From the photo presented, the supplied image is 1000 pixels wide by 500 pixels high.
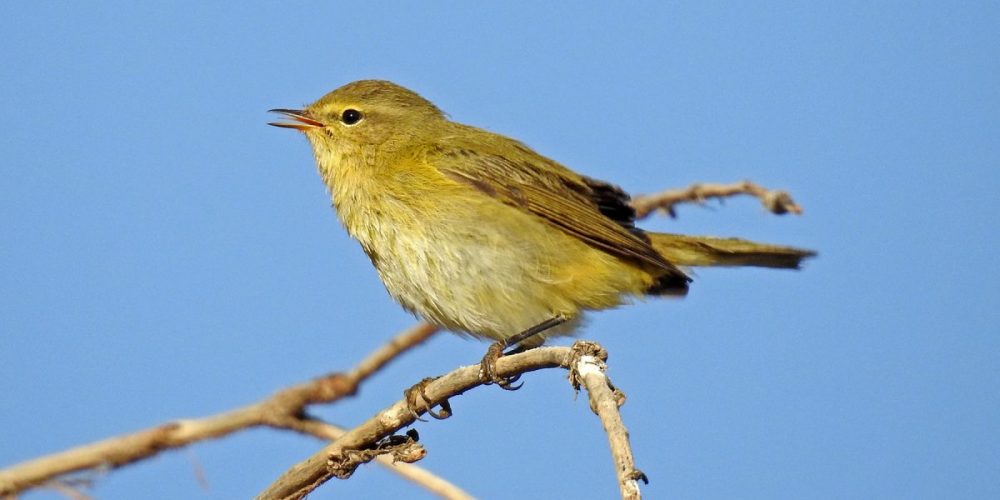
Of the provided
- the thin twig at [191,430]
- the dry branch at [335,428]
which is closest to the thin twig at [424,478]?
the dry branch at [335,428]

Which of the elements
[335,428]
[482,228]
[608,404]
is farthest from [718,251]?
[608,404]

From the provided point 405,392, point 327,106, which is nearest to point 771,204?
point 405,392

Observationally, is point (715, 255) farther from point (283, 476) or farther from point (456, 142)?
point (283, 476)

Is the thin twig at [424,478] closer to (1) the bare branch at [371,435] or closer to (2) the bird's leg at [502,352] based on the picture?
(1) the bare branch at [371,435]

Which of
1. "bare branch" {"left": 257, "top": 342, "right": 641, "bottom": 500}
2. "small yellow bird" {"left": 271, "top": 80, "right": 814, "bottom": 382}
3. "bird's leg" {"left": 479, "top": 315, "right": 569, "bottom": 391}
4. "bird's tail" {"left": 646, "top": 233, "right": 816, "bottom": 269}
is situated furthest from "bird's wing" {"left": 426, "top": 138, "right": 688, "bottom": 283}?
"bare branch" {"left": 257, "top": 342, "right": 641, "bottom": 500}

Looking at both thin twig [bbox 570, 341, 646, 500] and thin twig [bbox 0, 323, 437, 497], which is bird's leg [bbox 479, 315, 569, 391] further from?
thin twig [bbox 570, 341, 646, 500]
